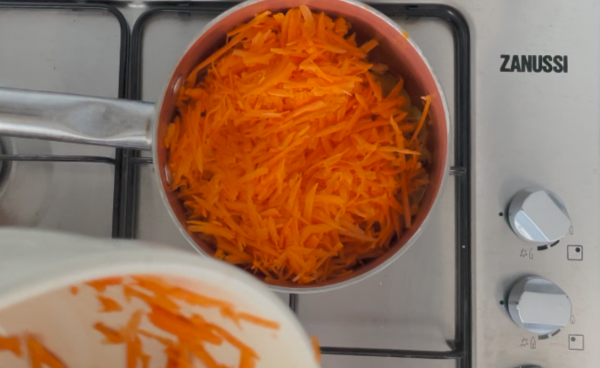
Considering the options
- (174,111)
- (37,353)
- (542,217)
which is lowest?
(37,353)

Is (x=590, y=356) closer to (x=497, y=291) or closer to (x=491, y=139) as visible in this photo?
(x=497, y=291)

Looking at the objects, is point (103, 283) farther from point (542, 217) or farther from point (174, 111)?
point (542, 217)

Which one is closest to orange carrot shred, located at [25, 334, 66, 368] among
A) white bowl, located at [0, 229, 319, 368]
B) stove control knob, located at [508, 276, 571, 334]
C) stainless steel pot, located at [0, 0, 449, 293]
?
white bowl, located at [0, 229, 319, 368]

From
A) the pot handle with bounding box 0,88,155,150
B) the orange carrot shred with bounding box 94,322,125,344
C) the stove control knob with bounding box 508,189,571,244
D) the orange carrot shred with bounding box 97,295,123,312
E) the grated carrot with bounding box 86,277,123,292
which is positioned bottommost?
the orange carrot shred with bounding box 94,322,125,344

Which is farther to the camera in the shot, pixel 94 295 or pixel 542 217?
pixel 542 217

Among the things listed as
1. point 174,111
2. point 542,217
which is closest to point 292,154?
point 174,111

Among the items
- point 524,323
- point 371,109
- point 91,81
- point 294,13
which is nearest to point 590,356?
point 524,323

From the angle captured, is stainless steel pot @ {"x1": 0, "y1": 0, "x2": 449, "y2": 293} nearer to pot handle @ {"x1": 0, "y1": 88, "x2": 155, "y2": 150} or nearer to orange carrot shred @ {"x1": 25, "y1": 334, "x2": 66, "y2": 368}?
pot handle @ {"x1": 0, "y1": 88, "x2": 155, "y2": 150}
